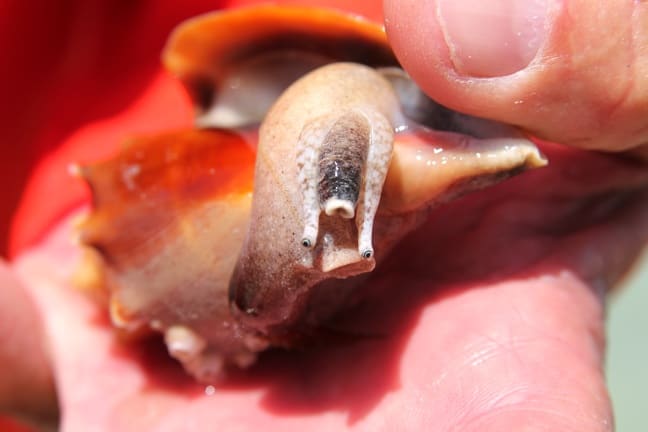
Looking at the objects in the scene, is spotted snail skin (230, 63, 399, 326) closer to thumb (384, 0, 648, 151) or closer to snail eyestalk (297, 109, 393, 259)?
snail eyestalk (297, 109, 393, 259)

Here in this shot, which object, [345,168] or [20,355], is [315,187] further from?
[20,355]

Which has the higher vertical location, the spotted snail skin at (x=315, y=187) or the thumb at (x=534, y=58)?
the thumb at (x=534, y=58)

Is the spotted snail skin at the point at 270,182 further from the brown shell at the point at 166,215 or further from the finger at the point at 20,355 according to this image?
the finger at the point at 20,355

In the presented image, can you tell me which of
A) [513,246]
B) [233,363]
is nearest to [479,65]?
[513,246]

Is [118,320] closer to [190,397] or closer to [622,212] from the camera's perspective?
[190,397]

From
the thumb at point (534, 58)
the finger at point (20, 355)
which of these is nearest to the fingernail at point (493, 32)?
the thumb at point (534, 58)

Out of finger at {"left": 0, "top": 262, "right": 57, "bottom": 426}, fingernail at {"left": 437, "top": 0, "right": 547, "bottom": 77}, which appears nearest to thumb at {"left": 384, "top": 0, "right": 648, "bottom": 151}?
fingernail at {"left": 437, "top": 0, "right": 547, "bottom": 77}
